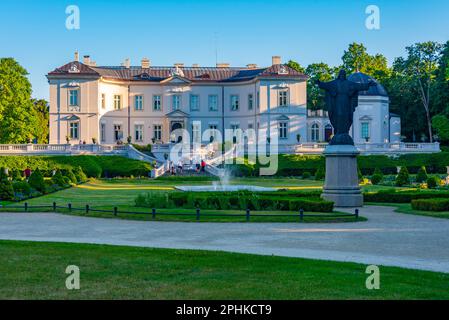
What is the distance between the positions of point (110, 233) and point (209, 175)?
3409 centimetres

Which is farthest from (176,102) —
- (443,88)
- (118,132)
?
(443,88)

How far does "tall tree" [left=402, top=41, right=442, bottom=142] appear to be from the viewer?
7594 centimetres

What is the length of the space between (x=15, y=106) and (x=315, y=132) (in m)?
30.6

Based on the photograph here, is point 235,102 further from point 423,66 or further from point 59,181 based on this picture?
point 59,181

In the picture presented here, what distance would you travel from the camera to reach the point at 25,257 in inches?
536

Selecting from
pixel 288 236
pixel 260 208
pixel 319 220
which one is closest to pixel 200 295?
pixel 288 236

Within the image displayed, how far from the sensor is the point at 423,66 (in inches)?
3049

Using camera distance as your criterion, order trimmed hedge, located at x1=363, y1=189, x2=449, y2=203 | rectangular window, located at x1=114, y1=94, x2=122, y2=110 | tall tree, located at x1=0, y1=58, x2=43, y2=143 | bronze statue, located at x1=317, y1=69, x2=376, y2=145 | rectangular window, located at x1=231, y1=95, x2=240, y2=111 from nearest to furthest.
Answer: bronze statue, located at x1=317, y1=69, x2=376, y2=145, trimmed hedge, located at x1=363, y1=189, x2=449, y2=203, tall tree, located at x1=0, y1=58, x2=43, y2=143, rectangular window, located at x1=114, y1=94, x2=122, y2=110, rectangular window, located at x1=231, y1=95, x2=240, y2=111

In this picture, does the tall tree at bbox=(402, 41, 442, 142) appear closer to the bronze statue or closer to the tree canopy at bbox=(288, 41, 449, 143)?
the tree canopy at bbox=(288, 41, 449, 143)

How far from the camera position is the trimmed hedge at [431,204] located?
981 inches

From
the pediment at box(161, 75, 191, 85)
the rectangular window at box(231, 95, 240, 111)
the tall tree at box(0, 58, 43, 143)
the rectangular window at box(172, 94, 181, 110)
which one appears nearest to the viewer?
the tall tree at box(0, 58, 43, 143)

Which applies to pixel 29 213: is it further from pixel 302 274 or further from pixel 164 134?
pixel 164 134

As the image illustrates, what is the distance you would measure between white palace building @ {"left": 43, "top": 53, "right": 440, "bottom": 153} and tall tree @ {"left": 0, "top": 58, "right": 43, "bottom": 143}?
264cm

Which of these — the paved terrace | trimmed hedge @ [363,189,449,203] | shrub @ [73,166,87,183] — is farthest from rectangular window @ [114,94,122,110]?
the paved terrace
